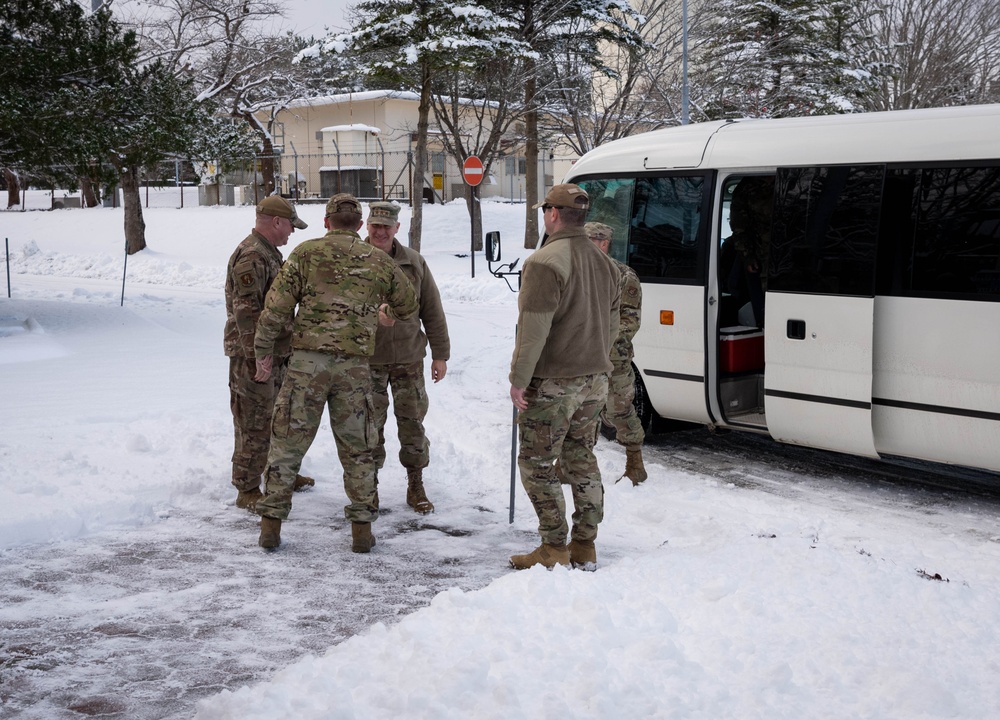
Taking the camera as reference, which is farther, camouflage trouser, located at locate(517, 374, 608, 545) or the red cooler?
the red cooler

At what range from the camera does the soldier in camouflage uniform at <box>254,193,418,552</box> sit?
5.75m

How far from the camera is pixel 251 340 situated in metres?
6.44

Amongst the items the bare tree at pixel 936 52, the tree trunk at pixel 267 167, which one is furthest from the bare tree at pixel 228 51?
the bare tree at pixel 936 52

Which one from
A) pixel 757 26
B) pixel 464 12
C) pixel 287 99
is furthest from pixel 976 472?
pixel 287 99

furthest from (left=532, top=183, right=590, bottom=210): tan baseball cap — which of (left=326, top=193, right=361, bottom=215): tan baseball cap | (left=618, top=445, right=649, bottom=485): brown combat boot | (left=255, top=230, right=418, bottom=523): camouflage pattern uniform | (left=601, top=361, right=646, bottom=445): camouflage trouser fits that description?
(left=618, top=445, right=649, bottom=485): brown combat boot

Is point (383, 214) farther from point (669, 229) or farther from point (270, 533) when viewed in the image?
point (669, 229)

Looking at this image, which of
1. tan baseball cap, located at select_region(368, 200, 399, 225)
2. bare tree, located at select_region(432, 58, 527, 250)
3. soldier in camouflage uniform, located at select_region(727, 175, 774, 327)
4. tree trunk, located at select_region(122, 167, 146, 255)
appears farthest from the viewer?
tree trunk, located at select_region(122, 167, 146, 255)

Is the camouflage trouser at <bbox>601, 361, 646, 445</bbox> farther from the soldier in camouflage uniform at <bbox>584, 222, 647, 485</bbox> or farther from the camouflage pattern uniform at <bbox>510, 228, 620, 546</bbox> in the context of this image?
the camouflage pattern uniform at <bbox>510, 228, 620, 546</bbox>

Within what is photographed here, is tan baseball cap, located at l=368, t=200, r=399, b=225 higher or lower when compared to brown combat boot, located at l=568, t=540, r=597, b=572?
higher

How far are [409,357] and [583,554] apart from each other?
177 centimetres

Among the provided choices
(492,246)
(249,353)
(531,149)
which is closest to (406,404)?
(249,353)

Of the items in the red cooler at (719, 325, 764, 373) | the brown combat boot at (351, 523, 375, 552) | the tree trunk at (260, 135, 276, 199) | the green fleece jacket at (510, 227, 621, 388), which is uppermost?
the tree trunk at (260, 135, 276, 199)

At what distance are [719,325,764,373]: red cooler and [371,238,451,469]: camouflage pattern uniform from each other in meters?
2.44

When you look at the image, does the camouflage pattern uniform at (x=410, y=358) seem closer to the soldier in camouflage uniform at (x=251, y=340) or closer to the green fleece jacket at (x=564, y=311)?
the soldier in camouflage uniform at (x=251, y=340)
